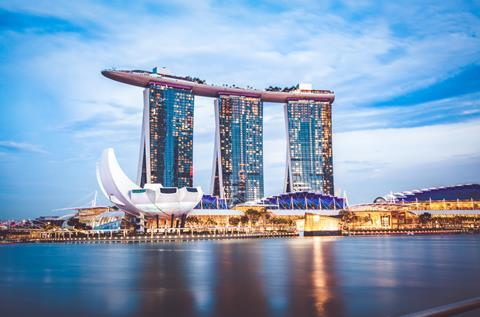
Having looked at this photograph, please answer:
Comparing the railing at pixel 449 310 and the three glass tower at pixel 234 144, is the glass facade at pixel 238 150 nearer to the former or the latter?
the three glass tower at pixel 234 144

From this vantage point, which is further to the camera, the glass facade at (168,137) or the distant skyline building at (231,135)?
the distant skyline building at (231,135)

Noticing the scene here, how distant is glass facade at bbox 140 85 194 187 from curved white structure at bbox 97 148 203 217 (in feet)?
145

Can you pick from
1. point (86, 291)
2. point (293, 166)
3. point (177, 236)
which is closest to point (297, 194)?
point (293, 166)

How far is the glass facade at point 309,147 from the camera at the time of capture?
6339 inches

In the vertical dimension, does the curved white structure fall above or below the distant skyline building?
below

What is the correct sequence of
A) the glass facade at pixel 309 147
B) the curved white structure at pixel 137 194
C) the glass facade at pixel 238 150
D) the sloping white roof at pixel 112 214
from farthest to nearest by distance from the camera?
the glass facade at pixel 309 147 → the glass facade at pixel 238 150 → the sloping white roof at pixel 112 214 → the curved white structure at pixel 137 194

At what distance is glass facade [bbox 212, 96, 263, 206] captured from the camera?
155m

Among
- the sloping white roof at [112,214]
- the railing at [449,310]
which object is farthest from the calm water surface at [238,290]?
the sloping white roof at [112,214]

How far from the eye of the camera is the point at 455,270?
1152 inches

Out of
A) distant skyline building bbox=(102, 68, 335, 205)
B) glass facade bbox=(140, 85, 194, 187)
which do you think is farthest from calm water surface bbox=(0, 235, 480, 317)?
distant skyline building bbox=(102, 68, 335, 205)

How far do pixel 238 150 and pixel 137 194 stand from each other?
68827mm

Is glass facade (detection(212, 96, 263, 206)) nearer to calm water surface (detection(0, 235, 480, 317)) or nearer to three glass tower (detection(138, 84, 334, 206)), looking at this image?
three glass tower (detection(138, 84, 334, 206))

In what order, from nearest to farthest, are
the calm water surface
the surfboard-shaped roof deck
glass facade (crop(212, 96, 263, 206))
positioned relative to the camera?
the calm water surface, the surfboard-shaped roof deck, glass facade (crop(212, 96, 263, 206))

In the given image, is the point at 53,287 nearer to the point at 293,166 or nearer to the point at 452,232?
the point at 452,232
